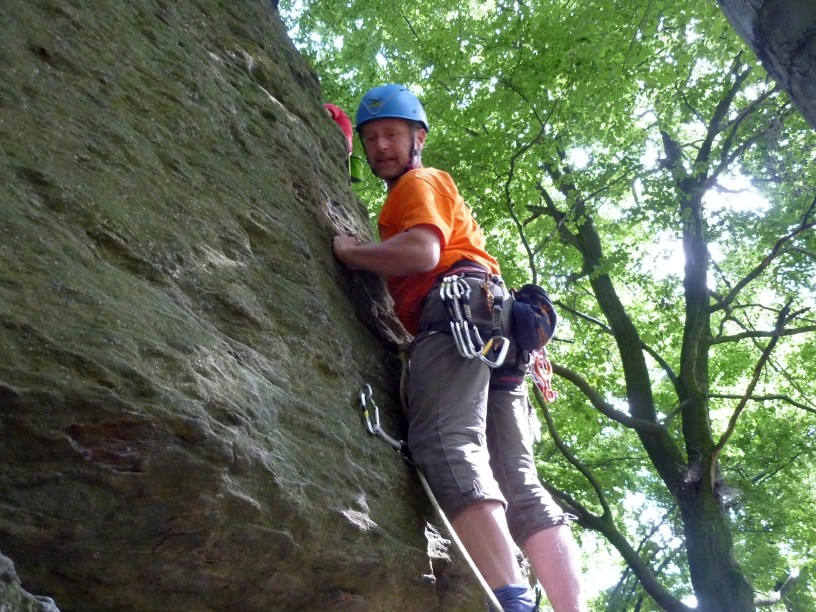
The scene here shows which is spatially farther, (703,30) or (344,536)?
(703,30)

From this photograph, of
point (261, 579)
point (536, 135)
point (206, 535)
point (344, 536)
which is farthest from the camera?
point (536, 135)

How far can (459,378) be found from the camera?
3.60 metres

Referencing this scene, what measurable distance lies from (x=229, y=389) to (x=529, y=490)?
1514 mm

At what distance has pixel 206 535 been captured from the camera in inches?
94.6

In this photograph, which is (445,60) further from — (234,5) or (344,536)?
(344,536)

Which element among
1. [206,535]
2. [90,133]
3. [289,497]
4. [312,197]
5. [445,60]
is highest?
[445,60]

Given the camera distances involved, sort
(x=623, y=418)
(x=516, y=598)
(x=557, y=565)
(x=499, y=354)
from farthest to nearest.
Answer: (x=623, y=418) < (x=499, y=354) < (x=557, y=565) < (x=516, y=598)

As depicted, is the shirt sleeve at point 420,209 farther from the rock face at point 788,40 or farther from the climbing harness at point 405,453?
the rock face at point 788,40

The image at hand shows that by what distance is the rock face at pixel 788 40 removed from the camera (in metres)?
2.53

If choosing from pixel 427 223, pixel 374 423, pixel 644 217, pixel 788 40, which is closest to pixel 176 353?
pixel 374 423

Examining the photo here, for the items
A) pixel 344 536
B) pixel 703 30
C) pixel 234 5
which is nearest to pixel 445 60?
pixel 703 30

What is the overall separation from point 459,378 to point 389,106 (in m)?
1.67

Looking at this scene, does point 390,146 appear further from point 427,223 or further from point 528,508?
point 528,508

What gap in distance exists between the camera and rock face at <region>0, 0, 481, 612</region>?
2.22m
